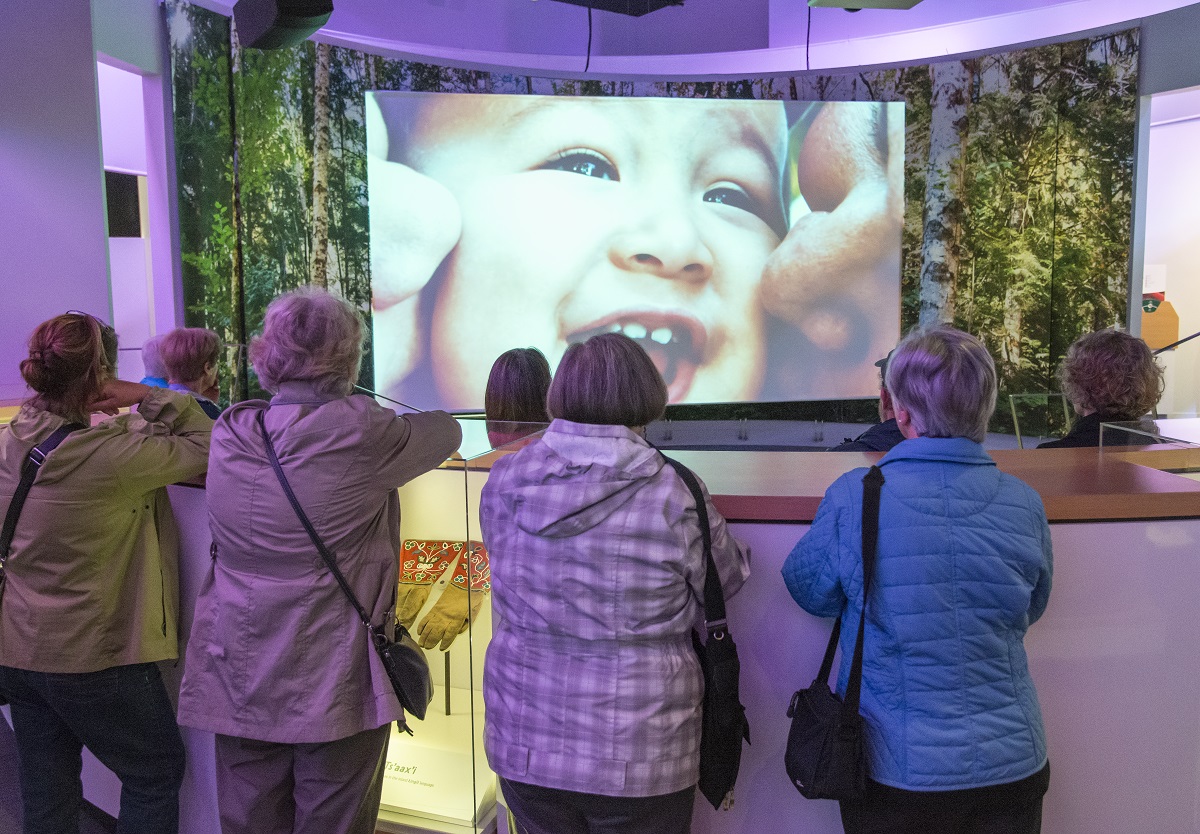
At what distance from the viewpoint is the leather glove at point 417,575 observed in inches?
76.5

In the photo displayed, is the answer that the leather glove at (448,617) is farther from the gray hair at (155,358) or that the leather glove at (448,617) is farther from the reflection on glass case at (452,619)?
the gray hair at (155,358)

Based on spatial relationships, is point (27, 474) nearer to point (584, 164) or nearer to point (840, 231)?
point (584, 164)

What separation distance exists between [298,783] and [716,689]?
2.79 feet

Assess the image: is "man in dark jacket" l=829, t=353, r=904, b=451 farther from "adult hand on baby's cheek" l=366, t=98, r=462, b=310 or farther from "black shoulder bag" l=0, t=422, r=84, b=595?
"adult hand on baby's cheek" l=366, t=98, r=462, b=310

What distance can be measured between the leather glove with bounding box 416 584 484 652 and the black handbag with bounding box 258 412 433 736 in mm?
145

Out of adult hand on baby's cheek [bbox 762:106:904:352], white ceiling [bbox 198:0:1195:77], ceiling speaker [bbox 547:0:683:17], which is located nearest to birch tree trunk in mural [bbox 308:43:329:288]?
white ceiling [bbox 198:0:1195:77]

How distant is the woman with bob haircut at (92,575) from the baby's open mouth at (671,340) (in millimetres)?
4883

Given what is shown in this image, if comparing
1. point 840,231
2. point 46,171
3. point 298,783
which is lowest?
point 298,783

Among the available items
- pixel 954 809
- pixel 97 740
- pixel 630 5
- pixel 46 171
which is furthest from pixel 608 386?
pixel 630 5

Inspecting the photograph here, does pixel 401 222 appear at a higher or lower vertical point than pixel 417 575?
higher

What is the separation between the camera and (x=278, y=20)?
14.7 ft

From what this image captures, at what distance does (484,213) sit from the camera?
6363 mm

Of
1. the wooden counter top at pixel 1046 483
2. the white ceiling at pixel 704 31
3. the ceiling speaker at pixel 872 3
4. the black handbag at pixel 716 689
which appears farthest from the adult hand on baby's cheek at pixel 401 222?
the black handbag at pixel 716 689

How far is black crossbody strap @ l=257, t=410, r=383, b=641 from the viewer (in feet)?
5.27
